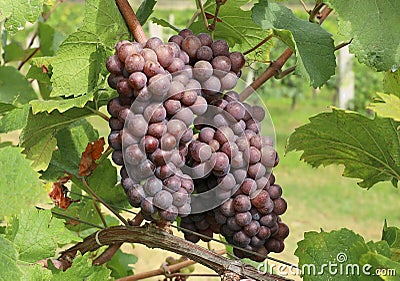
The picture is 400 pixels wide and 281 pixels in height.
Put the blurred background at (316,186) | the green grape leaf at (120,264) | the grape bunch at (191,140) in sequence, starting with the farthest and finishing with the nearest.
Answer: the blurred background at (316,186) → the green grape leaf at (120,264) → the grape bunch at (191,140)

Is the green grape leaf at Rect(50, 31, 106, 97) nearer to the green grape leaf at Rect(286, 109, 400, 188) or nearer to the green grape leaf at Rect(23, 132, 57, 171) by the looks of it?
the green grape leaf at Rect(23, 132, 57, 171)

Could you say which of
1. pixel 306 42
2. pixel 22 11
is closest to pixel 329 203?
pixel 306 42

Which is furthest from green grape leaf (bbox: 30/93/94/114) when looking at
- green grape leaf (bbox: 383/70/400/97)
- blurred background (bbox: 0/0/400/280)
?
blurred background (bbox: 0/0/400/280)

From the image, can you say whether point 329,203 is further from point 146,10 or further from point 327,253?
point 327,253

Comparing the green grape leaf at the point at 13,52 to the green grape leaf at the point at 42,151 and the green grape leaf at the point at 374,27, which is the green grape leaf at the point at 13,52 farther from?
the green grape leaf at the point at 374,27

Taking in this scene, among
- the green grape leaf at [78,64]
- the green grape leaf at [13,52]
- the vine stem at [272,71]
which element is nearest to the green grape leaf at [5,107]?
the green grape leaf at [78,64]
